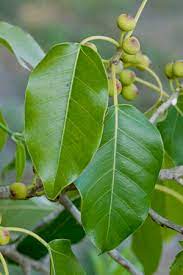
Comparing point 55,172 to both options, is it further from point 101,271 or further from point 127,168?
point 101,271

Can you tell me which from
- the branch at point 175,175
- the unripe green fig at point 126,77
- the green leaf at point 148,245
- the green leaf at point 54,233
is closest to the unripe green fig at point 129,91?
the unripe green fig at point 126,77

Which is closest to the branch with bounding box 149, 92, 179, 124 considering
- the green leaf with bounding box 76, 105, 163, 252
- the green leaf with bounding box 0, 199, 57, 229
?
the green leaf with bounding box 76, 105, 163, 252

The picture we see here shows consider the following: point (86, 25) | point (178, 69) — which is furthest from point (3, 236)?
point (86, 25)

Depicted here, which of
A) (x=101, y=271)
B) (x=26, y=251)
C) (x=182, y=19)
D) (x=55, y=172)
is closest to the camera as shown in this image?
(x=55, y=172)

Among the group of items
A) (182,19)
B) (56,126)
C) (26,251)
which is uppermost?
(56,126)

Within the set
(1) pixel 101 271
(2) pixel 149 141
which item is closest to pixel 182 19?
(1) pixel 101 271

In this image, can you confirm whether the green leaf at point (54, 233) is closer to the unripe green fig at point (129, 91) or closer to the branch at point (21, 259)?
the branch at point (21, 259)

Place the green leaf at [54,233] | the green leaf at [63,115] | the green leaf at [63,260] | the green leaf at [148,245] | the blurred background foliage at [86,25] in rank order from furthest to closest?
1. the blurred background foliage at [86,25]
2. the green leaf at [54,233]
3. the green leaf at [148,245]
4. the green leaf at [63,260]
5. the green leaf at [63,115]
